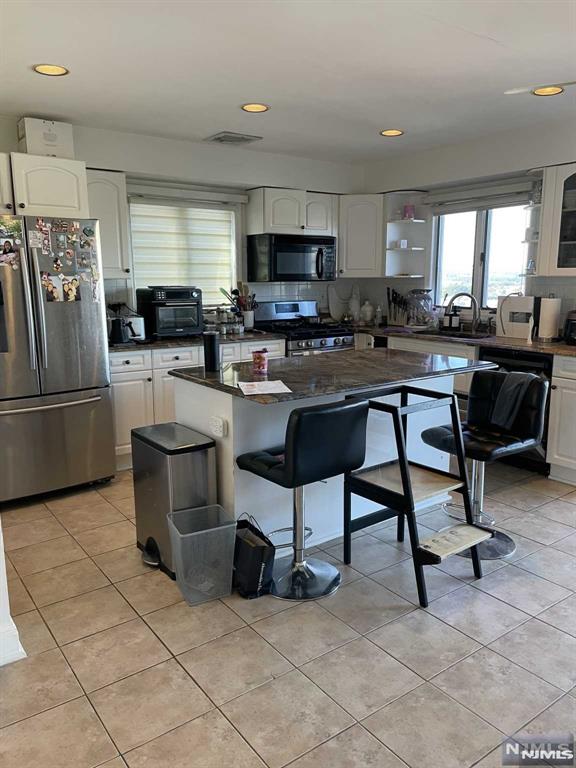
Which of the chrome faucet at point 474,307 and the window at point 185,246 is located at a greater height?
the window at point 185,246

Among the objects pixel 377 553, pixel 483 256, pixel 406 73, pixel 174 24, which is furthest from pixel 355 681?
pixel 483 256

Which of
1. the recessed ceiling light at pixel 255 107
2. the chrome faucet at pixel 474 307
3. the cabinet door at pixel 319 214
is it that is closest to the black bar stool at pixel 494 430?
the chrome faucet at pixel 474 307

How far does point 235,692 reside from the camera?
2051mm

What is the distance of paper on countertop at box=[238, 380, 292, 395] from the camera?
2543 mm

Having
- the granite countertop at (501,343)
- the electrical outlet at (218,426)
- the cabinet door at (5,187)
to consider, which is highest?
the cabinet door at (5,187)

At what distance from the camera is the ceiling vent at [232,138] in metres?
4.40

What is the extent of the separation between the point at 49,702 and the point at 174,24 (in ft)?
9.03

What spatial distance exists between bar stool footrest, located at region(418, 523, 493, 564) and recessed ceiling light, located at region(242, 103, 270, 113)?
2825mm

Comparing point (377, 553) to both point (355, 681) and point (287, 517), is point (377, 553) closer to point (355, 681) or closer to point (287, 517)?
point (287, 517)

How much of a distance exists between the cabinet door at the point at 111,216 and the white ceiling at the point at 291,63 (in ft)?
1.33

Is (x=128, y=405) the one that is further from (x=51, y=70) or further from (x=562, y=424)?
(x=562, y=424)

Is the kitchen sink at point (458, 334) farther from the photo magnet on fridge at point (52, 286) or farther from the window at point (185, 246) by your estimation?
the photo magnet on fridge at point (52, 286)

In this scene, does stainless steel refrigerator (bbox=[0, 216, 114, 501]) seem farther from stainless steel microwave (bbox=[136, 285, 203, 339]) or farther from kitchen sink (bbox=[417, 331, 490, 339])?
kitchen sink (bbox=[417, 331, 490, 339])

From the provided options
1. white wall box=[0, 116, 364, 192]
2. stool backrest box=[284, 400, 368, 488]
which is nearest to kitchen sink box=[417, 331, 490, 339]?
white wall box=[0, 116, 364, 192]
